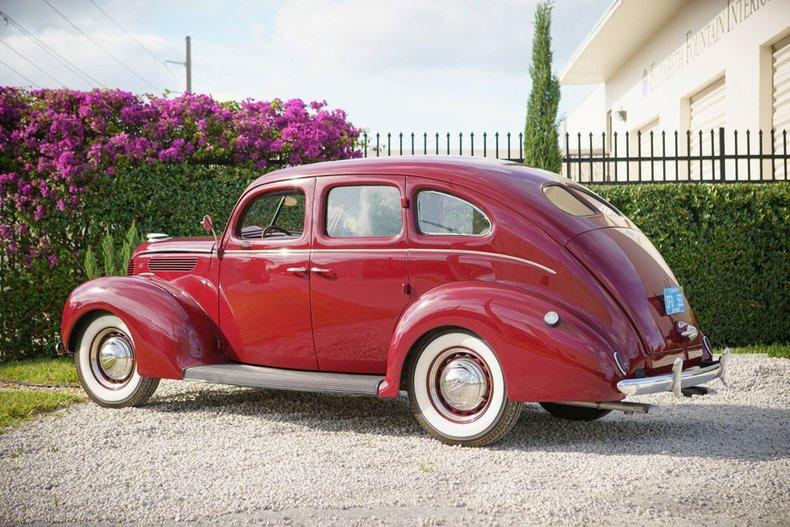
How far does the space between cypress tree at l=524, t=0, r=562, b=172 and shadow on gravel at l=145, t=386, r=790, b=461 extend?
7694mm

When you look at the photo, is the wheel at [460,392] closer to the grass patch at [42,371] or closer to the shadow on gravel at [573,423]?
the shadow on gravel at [573,423]

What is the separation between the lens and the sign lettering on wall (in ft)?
47.9

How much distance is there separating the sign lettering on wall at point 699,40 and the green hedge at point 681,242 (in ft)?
17.5

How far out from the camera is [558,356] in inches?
197

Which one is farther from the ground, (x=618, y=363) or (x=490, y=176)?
(x=490, y=176)

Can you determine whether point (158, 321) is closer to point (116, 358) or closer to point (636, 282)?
point (116, 358)

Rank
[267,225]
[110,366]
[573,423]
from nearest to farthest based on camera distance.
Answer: [573,423] → [267,225] → [110,366]

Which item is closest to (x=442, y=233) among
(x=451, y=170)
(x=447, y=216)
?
(x=447, y=216)

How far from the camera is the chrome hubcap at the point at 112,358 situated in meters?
6.80

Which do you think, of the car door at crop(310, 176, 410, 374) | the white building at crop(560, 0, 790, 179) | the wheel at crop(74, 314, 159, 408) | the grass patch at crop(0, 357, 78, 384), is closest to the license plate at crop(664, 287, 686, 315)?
the car door at crop(310, 176, 410, 374)

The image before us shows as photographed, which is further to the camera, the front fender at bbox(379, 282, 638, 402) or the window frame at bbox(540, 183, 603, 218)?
the window frame at bbox(540, 183, 603, 218)

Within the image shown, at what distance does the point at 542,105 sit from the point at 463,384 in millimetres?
10639

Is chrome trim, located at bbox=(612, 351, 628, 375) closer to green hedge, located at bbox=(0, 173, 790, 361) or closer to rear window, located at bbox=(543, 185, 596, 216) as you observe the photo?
rear window, located at bbox=(543, 185, 596, 216)

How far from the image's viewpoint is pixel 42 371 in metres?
8.91
